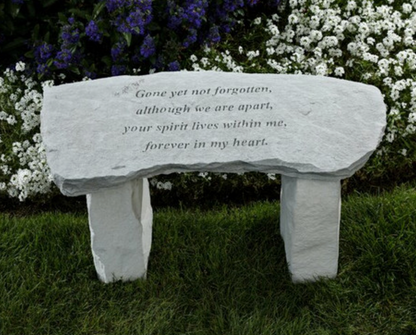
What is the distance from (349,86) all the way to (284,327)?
Answer: 3.90 feet

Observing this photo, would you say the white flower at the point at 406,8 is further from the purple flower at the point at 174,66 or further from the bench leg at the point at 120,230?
the bench leg at the point at 120,230

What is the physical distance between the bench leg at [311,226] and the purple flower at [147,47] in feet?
4.28

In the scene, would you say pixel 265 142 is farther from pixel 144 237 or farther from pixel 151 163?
pixel 144 237

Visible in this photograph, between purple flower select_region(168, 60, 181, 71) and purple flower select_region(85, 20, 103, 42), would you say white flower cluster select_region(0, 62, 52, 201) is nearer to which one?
purple flower select_region(85, 20, 103, 42)

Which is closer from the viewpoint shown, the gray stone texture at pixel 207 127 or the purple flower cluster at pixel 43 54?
the gray stone texture at pixel 207 127

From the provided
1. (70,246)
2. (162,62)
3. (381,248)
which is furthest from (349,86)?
(70,246)

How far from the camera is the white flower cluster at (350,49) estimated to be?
416 centimetres

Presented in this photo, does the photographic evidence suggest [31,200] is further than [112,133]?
Yes

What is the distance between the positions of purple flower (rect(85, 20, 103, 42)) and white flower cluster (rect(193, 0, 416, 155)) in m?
0.65

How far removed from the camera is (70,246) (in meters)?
3.57

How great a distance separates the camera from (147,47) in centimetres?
404

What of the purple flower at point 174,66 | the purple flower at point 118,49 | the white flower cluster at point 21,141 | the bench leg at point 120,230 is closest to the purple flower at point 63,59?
the white flower cluster at point 21,141

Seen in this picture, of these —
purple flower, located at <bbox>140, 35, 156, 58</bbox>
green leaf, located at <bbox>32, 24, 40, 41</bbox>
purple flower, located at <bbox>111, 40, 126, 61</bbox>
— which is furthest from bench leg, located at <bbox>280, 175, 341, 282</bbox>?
green leaf, located at <bbox>32, 24, 40, 41</bbox>

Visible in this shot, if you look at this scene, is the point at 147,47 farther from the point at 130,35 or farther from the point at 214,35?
the point at 214,35
